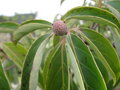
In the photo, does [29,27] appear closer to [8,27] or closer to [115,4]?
[8,27]

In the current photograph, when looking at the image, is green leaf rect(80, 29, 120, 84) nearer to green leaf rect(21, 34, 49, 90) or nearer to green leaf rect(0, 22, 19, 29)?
green leaf rect(21, 34, 49, 90)

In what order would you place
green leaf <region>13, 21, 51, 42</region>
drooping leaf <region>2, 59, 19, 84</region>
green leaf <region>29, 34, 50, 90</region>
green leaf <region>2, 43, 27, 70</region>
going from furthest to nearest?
drooping leaf <region>2, 59, 19, 84</region>
green leaf <region>2, 43, 27, 70</region>
green leaf <region>13, 21, 51, 42</region>
green leaf <region>29, 34, 50, 90</region>

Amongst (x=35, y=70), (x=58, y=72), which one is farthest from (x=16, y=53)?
(x=35, y=70)

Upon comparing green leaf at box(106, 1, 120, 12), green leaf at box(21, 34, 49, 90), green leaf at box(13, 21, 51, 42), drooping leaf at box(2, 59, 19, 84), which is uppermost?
green leaf at box(106, 1, 120, 12)

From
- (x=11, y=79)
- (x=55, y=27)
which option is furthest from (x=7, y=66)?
(x=55, y=27)

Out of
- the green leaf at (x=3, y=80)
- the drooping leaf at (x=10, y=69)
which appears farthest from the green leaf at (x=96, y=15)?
the drooping leaf at (x=10, y=69)

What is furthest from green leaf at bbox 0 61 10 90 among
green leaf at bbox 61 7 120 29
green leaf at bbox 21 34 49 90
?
green leaf at bbox 61 7 120 29

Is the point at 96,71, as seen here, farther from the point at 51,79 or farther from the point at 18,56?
the point at 18,56
